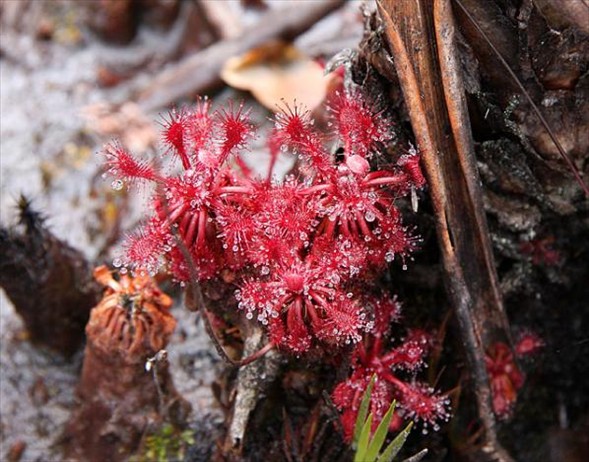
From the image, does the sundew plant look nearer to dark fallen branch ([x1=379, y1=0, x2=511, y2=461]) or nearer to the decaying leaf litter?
dark fallen branch ([x1=379, y1=0, x2=511, y2=461])

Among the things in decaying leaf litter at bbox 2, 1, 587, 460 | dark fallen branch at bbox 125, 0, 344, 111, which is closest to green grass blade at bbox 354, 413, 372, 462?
decaying leaf litter at bbox 2, 1, 587, 460

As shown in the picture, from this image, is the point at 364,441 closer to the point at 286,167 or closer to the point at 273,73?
the point at 286,167

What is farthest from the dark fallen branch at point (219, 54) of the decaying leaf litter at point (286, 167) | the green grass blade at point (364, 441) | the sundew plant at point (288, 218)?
the green grass blade at point (364, 441)

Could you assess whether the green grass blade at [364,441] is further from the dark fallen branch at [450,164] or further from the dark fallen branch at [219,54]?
the dark fallen branch at [219,54]

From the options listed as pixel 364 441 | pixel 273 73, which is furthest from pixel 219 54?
pixel 364 441

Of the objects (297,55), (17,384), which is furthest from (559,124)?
(17,384)
